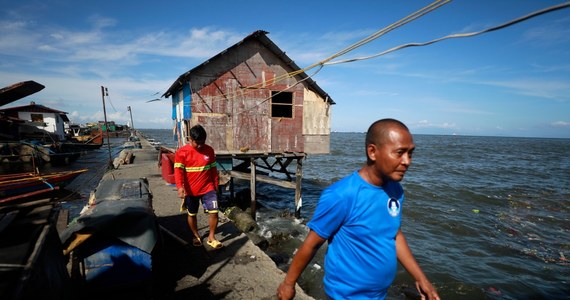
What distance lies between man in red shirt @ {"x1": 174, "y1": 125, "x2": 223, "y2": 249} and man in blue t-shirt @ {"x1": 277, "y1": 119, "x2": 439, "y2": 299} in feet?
11.5

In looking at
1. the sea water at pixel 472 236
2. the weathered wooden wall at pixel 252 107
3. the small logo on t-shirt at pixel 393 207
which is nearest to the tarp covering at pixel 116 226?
the small logo on t-shirt at pixel 393 207

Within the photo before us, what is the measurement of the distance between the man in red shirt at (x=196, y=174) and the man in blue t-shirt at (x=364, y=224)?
11.5 feet

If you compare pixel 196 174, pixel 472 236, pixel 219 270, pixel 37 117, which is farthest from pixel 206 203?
pixel 37 117

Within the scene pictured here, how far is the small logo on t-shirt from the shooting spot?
209 centimetres

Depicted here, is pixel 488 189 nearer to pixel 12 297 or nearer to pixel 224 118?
pixel 224 118

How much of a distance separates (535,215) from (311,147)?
12.7m

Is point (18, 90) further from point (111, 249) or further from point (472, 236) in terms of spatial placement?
point (472, 236)

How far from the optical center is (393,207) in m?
2.12

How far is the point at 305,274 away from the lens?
734 centimetres

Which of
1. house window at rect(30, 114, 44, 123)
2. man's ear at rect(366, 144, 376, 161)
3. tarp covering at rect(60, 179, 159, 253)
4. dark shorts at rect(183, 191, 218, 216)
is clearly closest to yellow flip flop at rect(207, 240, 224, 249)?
dark shorts at rect(183, 191, 218, 216)

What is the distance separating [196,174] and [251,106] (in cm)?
676

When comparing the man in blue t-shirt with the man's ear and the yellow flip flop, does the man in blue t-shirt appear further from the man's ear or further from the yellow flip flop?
the yellow flip flop

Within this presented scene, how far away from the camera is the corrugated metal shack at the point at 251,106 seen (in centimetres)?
1085

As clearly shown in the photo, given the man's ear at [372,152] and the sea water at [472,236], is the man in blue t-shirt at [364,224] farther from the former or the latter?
the sea water at [472,236]
